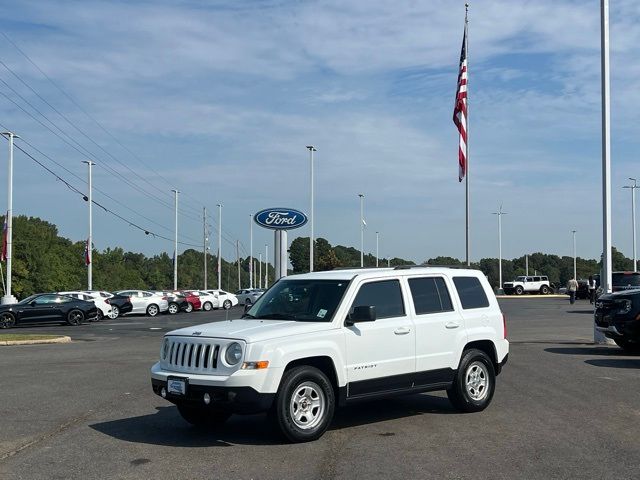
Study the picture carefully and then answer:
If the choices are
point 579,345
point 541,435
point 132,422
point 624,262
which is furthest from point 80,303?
point 624,262

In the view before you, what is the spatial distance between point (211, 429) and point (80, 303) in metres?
26.7

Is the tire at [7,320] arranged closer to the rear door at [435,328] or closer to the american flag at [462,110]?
the american flag at [462,110]

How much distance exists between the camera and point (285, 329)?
8523 mm

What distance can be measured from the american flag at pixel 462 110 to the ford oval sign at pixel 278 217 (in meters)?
10.9

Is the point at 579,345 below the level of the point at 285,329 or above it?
below

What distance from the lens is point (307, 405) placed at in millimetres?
8453

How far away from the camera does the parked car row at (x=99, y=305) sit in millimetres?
32375

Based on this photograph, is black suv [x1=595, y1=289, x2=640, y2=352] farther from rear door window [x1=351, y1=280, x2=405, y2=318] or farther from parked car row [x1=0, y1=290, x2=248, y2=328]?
parked car row [x1=0, y1=290, x2=248, y2=328]

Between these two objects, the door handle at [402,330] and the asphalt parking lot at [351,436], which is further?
the door handle at [402,330]

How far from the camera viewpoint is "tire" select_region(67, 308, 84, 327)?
3359cm

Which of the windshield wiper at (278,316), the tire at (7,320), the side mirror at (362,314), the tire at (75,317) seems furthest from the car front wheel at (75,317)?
the side mirror at (362,314)

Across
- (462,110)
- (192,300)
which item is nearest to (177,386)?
(462,110)

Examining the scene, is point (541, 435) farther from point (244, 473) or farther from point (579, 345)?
point (579, 345)

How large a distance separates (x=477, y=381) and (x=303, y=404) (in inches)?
115
